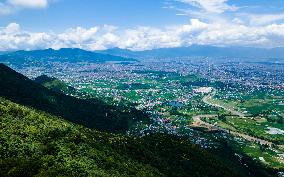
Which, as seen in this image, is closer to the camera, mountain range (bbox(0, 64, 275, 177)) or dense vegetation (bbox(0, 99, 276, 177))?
dense vegetation (bbox(0, 99, 276, 177))

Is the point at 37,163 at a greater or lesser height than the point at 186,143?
greater

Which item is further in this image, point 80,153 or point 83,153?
point 83,153

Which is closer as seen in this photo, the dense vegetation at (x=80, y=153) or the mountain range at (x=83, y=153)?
the dense vegetation at (x=80, y=153)

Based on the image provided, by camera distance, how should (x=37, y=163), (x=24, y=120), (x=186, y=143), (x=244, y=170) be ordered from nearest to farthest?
(x=37, y=163)
(x=24, y=120)
(x=186, y=143)
(x=244, y=170)

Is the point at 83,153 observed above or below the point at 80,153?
below

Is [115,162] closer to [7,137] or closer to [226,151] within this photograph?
[7,137]

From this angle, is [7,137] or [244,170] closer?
[7,137]

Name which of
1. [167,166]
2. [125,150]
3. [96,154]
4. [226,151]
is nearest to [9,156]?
[96,154]

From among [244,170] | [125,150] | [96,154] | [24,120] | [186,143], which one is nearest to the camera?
[96,154]
